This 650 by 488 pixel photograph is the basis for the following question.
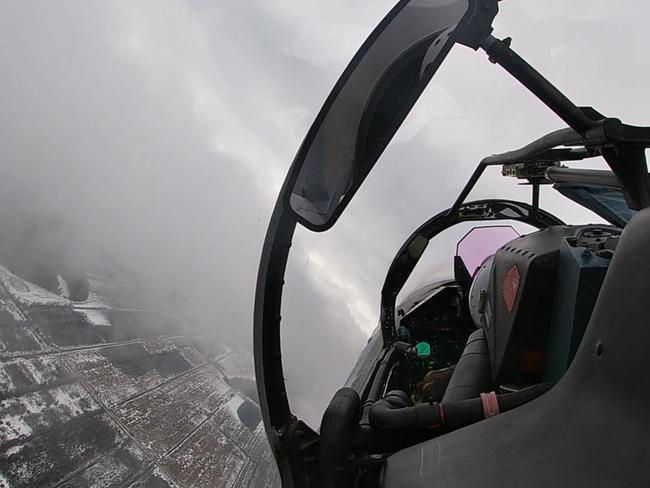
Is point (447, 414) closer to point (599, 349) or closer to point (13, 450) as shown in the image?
point (599, 349)

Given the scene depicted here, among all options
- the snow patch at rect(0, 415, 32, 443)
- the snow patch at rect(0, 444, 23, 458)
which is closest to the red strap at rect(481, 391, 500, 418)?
the snow patch at rect(0, 444, 23, 458)

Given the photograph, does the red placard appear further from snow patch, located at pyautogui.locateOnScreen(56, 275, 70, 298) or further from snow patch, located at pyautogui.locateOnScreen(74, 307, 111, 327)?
snow patch, located at pyautogui.locateOnScreen(56, 275, 70, 298)

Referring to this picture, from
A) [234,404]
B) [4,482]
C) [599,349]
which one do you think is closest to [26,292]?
[234,404]

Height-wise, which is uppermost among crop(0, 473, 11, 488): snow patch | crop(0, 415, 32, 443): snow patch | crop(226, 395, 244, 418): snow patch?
crop(226, 395, 244, 418): snow patch

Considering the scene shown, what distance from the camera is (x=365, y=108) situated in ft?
3.97

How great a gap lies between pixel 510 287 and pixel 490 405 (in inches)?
21.9

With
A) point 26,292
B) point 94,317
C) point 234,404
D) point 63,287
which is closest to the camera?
point 26,292

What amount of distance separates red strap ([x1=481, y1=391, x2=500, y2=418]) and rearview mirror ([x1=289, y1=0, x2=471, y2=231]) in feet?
2.58

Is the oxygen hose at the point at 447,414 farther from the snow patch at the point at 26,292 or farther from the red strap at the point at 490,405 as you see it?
the snow patch at the point at 26,292

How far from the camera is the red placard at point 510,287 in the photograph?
1.70m

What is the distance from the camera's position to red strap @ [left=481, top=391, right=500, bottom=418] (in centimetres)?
138

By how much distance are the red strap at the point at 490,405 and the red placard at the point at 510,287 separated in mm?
425

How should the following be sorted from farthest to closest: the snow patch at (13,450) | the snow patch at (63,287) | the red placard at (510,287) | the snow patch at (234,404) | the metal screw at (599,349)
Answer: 1. the snow patch at (63,287)
2. the snow patch at (234,404)
3. the snow patch at (13,450)
4. the red placard at (510,287)
5. the metal screw at (599,349)

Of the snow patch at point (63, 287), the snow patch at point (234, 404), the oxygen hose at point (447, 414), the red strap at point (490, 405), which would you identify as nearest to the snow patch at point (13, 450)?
the snow patch at point (234, 404)
